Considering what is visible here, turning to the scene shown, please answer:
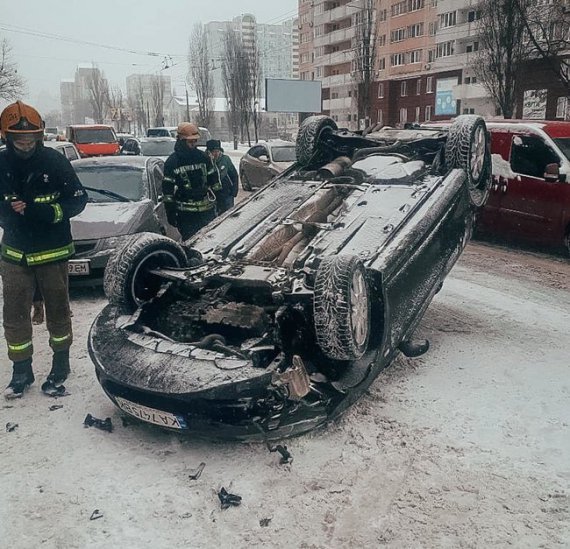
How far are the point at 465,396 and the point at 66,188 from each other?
2994 millimetres

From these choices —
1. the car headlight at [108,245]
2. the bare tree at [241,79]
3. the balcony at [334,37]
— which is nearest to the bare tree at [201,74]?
the bare tree at [241,79]

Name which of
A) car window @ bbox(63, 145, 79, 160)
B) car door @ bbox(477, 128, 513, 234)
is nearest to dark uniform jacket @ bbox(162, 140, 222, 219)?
car door @ bbox(477, 128, 513, 234)

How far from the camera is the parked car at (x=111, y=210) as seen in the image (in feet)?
20.6

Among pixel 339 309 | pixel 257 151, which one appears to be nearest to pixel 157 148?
pixel 257 151

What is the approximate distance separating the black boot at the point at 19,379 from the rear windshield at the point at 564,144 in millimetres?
6561

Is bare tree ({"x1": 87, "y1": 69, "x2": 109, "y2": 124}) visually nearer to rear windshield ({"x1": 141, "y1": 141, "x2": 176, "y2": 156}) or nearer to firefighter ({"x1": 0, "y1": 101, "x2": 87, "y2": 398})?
rear windshield ({"x1": 141, "y1": 141, "x2": 176, "y2": 156})

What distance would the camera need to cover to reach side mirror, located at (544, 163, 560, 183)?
291 inches

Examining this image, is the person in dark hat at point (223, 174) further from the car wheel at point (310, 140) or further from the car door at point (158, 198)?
the car wheel at point (310, 140)

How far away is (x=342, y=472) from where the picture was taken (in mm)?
3213

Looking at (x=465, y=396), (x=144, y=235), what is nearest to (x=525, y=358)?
(x=465, y=396)

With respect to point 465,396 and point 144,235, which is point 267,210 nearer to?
point 144,235

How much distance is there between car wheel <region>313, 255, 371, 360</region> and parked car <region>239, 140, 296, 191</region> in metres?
11.1

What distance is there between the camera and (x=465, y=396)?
4.01 meters

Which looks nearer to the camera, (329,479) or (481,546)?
A: (481,546)
